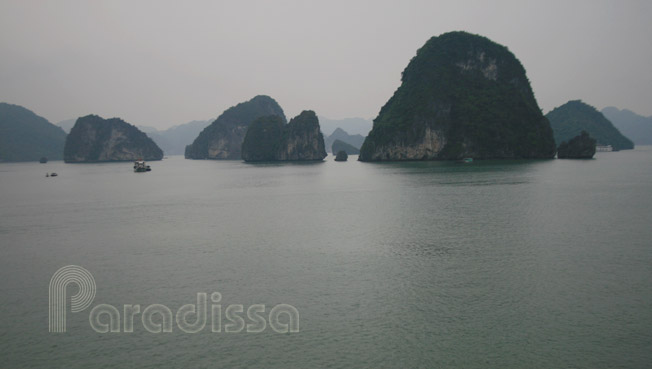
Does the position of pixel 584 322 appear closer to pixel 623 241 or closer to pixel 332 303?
pixel 332 303

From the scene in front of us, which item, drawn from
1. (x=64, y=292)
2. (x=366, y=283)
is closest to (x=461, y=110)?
(x=366, y=283)

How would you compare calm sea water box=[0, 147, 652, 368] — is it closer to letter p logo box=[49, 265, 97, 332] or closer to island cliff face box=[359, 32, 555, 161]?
letter p logo box=[49, 265, 97, 332]

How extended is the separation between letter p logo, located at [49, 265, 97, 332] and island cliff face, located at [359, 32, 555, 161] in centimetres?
13965

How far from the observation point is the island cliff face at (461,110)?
459ft

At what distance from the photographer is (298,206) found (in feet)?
135

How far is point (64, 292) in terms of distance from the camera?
1656 cm

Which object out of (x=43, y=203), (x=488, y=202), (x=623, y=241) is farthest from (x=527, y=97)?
(x=43, y=203)

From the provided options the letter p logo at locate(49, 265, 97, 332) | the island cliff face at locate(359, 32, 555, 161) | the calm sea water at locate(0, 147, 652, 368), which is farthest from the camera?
the island cliff face at locate(359, 32, 555, 161)

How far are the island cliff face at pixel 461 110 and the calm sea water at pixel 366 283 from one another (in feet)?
368

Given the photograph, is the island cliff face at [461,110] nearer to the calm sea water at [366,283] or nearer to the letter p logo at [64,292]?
the calm sea water at [366,283]

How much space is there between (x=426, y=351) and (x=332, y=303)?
14.3ft

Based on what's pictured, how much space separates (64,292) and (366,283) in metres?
13.2

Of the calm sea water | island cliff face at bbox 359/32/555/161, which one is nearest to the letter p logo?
the calm sea water

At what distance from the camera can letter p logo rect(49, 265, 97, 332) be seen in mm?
13672
